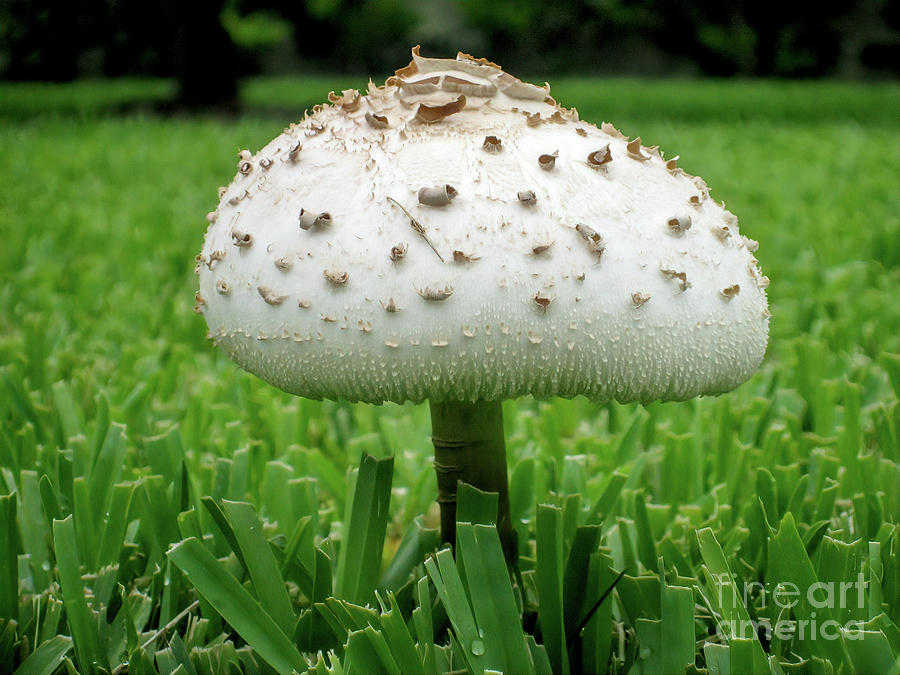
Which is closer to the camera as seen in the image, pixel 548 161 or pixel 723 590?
pixel 548 161

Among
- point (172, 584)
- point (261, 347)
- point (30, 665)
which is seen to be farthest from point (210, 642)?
point (261, 347)

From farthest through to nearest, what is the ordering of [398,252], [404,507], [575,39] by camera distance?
[575,39], [404,507], [398,252]

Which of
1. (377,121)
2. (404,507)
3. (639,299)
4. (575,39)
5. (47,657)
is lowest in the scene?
(404,507)

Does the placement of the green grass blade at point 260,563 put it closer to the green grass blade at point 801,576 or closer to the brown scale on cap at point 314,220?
the brown scale on cap at point 314,220

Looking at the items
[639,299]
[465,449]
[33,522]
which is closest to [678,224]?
[639,299]

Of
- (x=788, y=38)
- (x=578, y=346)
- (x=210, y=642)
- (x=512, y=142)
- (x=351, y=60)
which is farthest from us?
(x=351, y=60)

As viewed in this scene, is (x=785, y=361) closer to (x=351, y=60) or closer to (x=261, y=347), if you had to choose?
(x=261, y=347)

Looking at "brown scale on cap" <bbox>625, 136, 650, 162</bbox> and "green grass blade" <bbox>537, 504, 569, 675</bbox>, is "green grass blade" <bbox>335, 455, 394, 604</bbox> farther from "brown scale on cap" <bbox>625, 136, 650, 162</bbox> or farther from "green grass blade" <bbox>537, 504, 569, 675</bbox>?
"brown scale on cap" <bbox>625, 136, 650, 162</bbox>

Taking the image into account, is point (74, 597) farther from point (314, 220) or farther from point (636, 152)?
point (636, 152)
